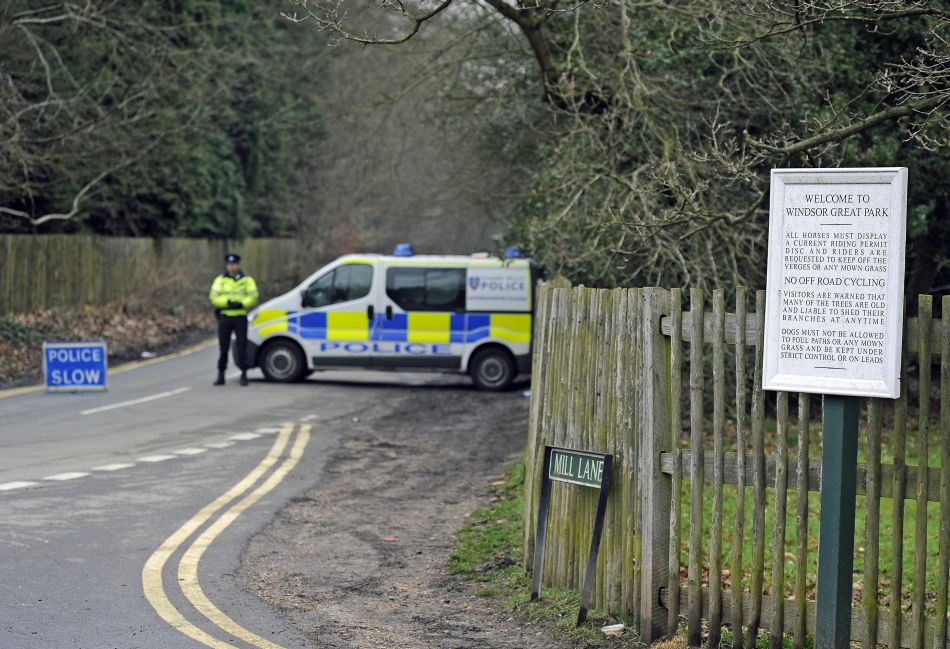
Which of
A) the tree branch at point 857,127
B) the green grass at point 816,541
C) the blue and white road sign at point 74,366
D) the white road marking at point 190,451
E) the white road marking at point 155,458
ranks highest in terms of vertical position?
the tree branch at point 857,127

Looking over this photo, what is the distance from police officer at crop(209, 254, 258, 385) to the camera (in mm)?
20531

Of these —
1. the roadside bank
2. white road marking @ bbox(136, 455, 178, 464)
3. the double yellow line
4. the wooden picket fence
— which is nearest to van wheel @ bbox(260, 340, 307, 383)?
the roadside bank

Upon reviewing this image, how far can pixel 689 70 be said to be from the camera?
16.0 m

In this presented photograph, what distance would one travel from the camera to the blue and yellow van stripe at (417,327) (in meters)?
20.7

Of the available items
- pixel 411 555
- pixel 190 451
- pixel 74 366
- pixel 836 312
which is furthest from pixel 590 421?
pixel 74 366

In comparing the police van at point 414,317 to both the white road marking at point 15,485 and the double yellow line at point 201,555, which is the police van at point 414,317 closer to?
the double yellow line at point 201,555

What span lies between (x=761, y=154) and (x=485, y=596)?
13.0 feet

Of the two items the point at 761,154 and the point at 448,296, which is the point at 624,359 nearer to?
the point at 761,154

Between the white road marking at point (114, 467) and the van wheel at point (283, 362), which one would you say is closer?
the white road marking at point (114, 467)

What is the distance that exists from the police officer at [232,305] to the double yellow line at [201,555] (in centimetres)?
677

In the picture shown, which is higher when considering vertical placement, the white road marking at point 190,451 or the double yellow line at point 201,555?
the white road marking at point 190,451

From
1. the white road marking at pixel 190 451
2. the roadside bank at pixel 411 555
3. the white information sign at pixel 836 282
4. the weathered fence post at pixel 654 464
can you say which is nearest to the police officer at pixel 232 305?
the roadside bank at pixel 411 555

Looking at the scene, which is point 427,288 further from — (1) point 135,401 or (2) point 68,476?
(2) point 68,476

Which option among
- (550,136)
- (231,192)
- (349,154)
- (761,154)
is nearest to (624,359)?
(761,154)
